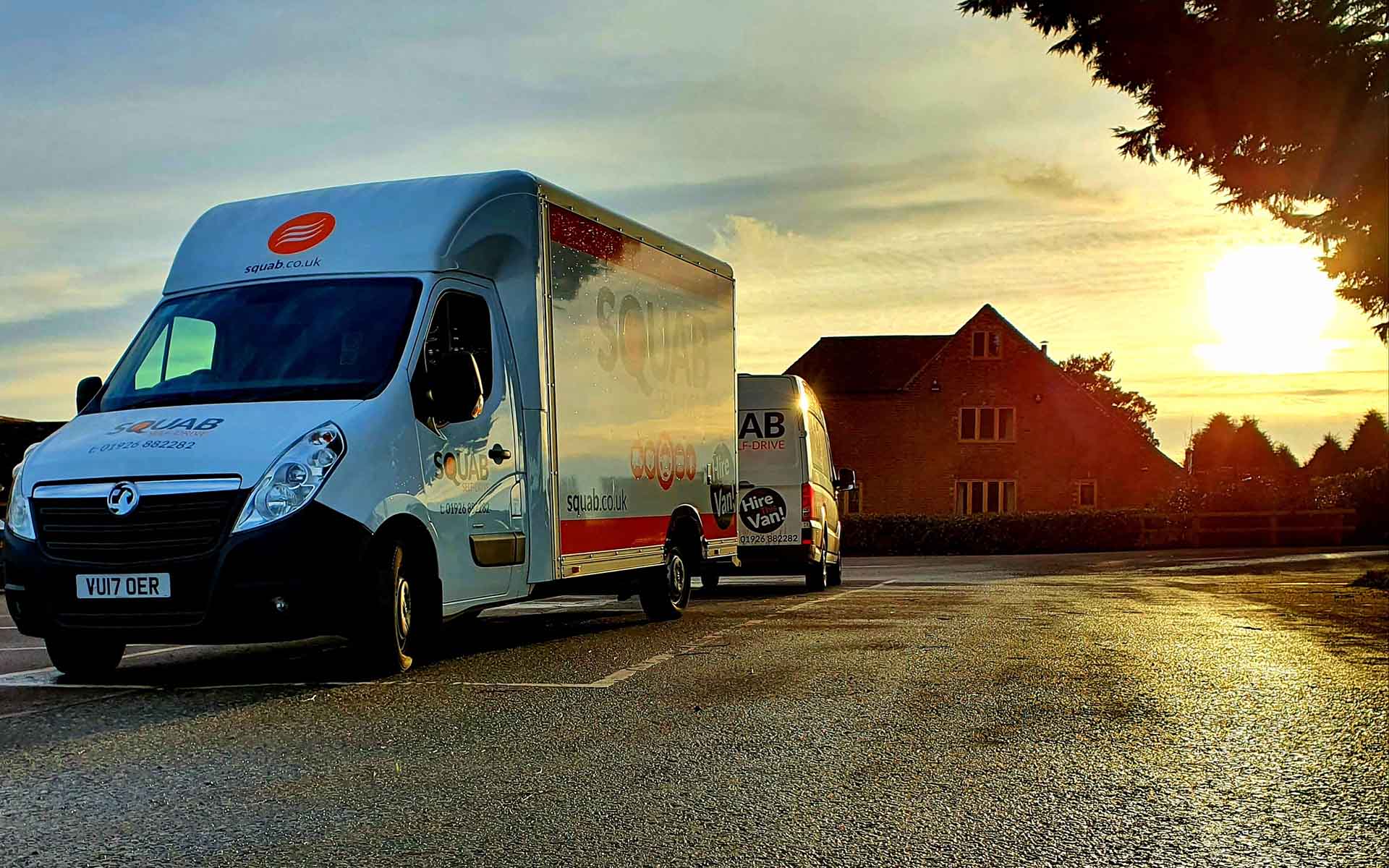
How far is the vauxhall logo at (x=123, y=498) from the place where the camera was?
316 inches

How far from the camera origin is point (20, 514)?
27.7ft

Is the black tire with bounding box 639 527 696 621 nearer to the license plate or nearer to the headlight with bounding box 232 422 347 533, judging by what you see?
the headlight with bounding box 232 422 347 533

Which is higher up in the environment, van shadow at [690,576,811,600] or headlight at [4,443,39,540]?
headlight at [4,443,39,540]

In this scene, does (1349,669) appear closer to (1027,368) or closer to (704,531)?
(704,531)

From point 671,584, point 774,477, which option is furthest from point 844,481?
point 671,584

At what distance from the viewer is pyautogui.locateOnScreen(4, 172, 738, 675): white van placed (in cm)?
800

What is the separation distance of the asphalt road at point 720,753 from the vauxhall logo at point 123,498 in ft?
3.37

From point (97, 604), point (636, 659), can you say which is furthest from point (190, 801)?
point (636, 659)

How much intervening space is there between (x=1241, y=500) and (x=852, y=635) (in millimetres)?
35470

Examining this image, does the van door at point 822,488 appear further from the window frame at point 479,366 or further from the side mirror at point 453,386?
the side mirror at point 453,386

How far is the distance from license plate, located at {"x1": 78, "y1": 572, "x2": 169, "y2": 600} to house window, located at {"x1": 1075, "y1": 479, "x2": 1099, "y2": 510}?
48.1 metres

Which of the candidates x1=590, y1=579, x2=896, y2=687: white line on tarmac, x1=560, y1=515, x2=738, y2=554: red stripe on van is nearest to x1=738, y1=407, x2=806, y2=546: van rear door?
x1=590, y1=579, x2=896, y2=687: white line on tarmac

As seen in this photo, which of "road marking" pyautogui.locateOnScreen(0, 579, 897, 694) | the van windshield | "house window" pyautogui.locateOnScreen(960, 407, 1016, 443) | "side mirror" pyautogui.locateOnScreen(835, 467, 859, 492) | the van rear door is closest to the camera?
"road marking" pyautogui.locateOnScreen(0, 579, 897, 694)

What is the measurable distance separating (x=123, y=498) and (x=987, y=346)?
48.2 m
